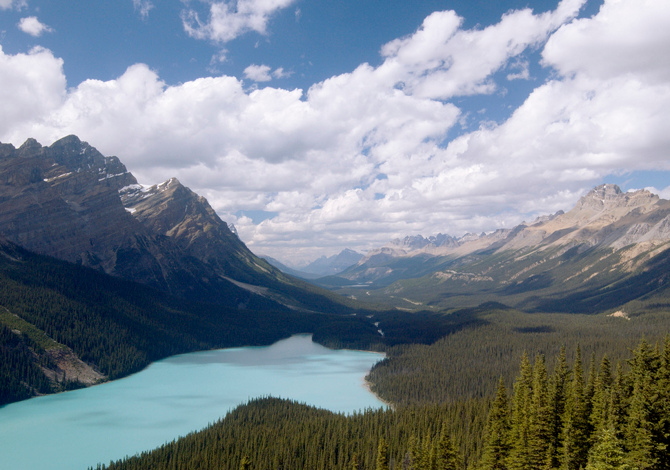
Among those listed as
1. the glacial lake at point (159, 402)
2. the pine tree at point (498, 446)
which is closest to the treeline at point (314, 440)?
the pine tree at point (498, 446)


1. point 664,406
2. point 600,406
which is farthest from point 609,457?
point 600,406

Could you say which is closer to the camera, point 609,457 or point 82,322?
point 609,457

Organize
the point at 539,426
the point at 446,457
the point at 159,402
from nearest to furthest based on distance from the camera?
1. the point at 539,426
2. the point at 446,457
3. the point at 159,402

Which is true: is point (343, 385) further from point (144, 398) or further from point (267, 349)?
point (267, 349)

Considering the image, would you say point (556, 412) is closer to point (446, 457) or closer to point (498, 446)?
point (498, 446)

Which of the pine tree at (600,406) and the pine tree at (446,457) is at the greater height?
the pine tree at (600,406)

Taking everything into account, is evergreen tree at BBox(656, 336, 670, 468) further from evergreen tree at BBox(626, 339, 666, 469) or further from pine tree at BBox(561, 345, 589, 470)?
pine tree at BBox(561, 345, 589, 470)

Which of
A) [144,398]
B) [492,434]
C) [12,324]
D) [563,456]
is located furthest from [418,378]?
[12,324]

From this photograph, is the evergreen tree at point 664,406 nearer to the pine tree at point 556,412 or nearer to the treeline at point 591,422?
the treeline at point 591,422
